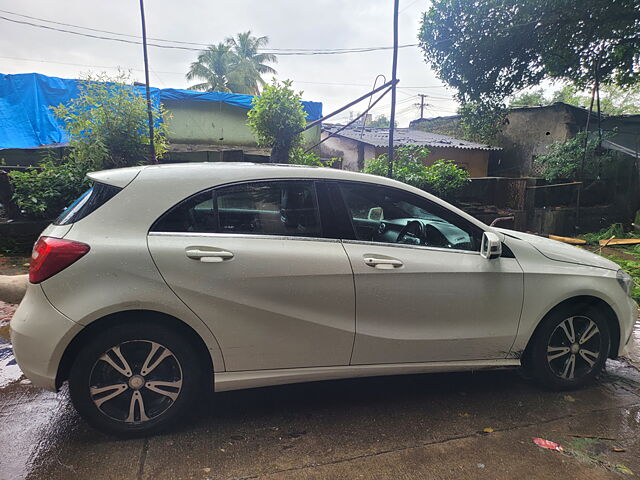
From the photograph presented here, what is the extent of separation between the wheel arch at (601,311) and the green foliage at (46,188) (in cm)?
578

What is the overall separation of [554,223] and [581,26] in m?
5.00

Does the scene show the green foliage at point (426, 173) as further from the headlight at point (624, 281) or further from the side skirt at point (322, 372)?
the side skirt at point (322, 372)

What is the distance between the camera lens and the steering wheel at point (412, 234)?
2.62 meters

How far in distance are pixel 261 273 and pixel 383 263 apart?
0.73 m

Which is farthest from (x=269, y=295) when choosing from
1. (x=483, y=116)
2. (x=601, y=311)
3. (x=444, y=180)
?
(x=483, y=116)

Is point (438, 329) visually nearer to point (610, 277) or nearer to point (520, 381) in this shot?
point (520, 381)

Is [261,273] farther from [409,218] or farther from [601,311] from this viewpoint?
[601,311]

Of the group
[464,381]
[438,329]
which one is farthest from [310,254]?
[464,381]

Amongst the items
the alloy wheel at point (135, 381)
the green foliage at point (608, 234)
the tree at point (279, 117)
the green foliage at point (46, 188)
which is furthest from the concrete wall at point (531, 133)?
the alloy wheel at point (135, 381)

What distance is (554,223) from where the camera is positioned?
29.6 feet

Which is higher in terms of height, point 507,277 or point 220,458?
point 507,277

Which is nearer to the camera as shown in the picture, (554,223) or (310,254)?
(310,254)

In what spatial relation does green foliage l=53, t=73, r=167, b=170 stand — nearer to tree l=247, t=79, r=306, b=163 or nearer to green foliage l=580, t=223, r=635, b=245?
tree l=247, t=79, r=306, b=163

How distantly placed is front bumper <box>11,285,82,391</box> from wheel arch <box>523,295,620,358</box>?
9.36 ft
